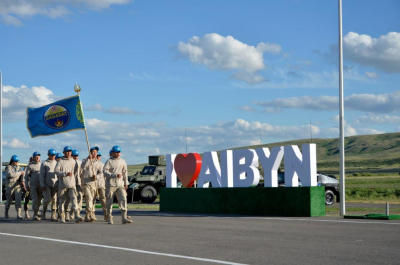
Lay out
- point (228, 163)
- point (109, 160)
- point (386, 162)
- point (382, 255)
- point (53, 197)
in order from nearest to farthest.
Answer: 1. point (382, 255)
2. point (109, 160)
3. point (53, 197)
4. point (228, 163)
5. point (386, 162)

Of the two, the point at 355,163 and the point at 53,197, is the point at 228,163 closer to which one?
the point at 53,197

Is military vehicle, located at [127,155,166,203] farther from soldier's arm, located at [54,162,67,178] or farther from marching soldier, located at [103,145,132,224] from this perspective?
marching soldier, located at [103,145,132,224]

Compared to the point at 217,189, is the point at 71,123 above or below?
above

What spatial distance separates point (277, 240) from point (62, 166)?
26.8 ft

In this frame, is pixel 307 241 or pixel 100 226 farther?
pixel 100 226

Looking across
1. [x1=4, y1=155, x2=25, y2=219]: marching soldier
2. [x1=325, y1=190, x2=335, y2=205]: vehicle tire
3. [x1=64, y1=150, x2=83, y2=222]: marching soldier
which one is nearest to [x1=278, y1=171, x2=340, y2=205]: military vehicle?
[x1=325, y1=190, x2=335, y2=205]: vehicle tire

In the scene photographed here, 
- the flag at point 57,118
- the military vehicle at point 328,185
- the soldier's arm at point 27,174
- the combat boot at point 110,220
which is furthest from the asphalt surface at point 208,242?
the military vehicle at point 328,185

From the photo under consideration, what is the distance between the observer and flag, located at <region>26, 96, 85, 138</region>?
20375 millimetres

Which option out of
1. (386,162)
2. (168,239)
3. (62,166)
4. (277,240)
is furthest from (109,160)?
(386,162)

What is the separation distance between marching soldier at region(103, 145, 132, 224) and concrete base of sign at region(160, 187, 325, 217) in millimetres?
5231

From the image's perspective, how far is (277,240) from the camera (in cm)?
1210

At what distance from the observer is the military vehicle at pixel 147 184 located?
32.5m

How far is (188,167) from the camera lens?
914 inches

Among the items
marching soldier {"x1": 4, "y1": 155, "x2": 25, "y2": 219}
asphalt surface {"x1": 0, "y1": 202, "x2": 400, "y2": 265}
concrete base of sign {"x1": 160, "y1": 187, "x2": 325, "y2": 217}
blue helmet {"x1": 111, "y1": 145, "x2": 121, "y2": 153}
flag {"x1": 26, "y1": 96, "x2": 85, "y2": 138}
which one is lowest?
asphalt surface {"x1": 0, "y1": 202, "x2": 400, "y2": 265}
